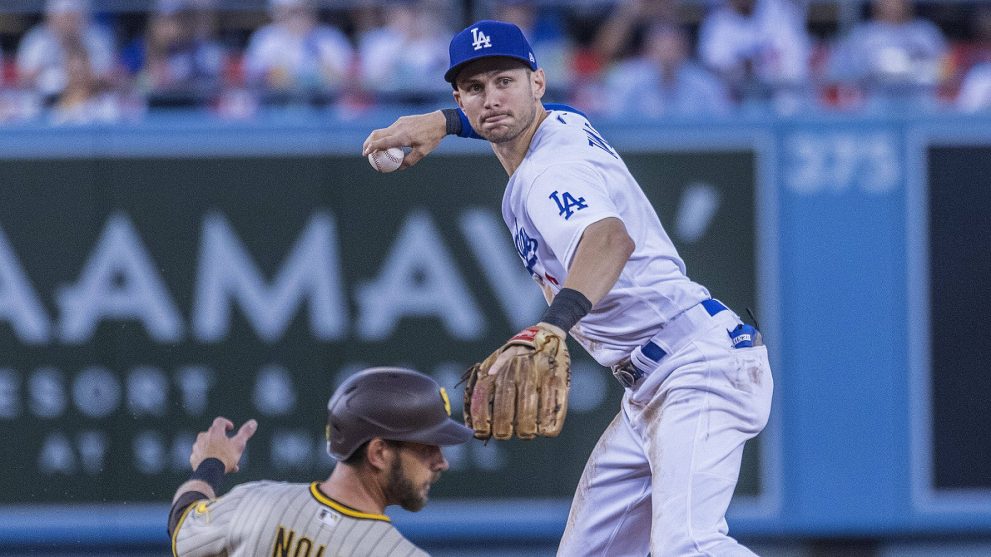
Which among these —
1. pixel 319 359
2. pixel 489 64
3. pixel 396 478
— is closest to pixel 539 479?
pixel 319 359

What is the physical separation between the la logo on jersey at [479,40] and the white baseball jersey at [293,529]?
5.07 feet

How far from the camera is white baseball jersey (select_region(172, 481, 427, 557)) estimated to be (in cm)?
336

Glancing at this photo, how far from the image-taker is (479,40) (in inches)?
172

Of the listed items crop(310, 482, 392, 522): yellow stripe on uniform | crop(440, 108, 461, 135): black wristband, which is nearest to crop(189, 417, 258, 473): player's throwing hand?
crop(310, 482, 392, 522): yellow stripe on uniform

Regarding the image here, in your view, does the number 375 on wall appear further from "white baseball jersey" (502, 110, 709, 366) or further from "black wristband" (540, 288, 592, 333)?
"black wristband" (540, 288, 592, 333)

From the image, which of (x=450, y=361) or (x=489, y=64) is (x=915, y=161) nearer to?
(x=450, y=361)

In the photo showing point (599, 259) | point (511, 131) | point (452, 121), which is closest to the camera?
point (599, 259)

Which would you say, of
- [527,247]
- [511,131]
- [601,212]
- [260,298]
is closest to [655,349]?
[527,247]

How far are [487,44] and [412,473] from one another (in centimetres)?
146

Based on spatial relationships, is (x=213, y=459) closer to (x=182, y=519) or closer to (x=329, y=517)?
(x=182, y=519)

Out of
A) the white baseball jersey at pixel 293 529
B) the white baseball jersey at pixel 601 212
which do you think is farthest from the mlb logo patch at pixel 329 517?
the white baseball jersey at pixel 601 212

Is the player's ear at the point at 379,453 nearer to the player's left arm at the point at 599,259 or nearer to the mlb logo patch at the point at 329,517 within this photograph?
the mlb logo patch at the point at 329,517

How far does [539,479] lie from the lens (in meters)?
7.68

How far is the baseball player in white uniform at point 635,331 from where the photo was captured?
4.24 meters
